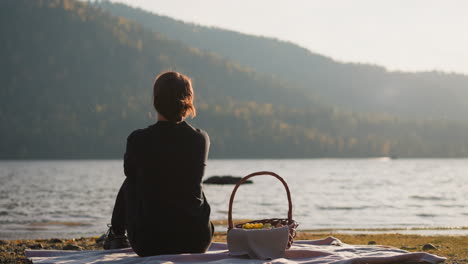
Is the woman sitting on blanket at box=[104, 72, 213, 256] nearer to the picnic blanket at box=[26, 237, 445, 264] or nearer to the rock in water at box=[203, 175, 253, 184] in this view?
the picnic blanket at box=[26, 237, 445, 264]

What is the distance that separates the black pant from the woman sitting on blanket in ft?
0.04

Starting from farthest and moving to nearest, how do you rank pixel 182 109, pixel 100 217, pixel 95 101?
pixel 95 101 < pixel 100 217 < pixel 182 109

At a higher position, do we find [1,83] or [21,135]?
[1,83]

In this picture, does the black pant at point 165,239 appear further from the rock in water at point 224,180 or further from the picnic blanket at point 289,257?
the rock in water at point 224,180

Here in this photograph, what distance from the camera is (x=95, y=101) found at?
639 feet

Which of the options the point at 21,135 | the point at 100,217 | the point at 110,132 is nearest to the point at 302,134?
the point at 110,132

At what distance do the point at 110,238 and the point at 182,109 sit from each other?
2.31m

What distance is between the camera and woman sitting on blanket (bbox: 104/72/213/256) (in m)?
7.57

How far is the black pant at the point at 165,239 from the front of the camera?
7746mm

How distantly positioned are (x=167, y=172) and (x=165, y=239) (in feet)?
2.71

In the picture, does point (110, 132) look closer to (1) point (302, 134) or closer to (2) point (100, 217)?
(1) point (302, 134)

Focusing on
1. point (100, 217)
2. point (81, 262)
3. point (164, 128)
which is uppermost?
point (164, 128)

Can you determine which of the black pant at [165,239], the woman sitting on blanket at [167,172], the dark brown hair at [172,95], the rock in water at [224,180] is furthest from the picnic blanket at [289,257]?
the rock in water at [224,180]

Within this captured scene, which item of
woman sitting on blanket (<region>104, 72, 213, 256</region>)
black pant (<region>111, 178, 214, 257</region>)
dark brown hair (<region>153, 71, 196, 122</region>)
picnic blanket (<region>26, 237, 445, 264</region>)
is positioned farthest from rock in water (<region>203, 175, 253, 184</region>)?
dark brown hair (<region>153, 71, 196, 122</region>)
